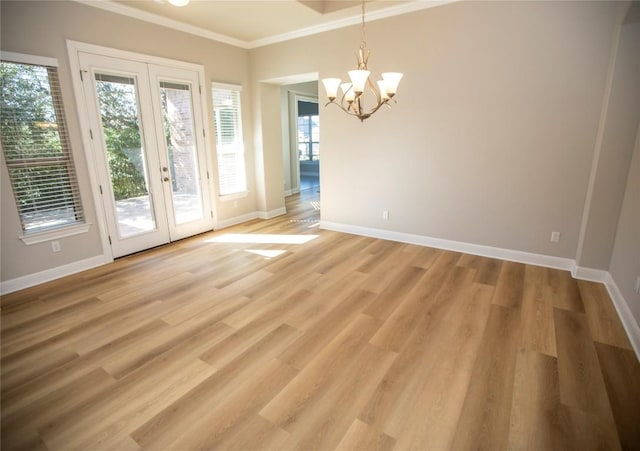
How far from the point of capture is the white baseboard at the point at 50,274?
3.40 metres

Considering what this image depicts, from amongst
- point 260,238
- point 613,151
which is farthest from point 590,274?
point 260,238

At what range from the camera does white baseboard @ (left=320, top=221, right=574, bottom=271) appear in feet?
12.5

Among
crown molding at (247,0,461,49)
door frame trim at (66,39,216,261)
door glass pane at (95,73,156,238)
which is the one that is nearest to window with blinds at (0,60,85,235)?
door frame trim at (66,39,216,261)

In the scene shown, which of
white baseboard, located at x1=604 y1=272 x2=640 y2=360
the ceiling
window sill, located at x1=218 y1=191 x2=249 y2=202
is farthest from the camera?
window sill, located at x1=218 y1=191 x2=249 y2=202

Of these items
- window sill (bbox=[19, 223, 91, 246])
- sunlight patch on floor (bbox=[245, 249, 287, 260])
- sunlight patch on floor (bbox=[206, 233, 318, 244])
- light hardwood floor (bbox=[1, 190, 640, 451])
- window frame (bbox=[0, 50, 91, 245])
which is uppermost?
window frame (bbox=[0, 50, 91, 245])

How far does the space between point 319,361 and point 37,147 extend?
11.9 ft

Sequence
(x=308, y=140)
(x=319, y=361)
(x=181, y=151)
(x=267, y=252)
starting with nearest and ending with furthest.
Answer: (x=319, y=361), (x=267, y=252), (x=181, y=151), (x=308, y=140)

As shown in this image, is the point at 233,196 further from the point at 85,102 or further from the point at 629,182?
the point at 629,182

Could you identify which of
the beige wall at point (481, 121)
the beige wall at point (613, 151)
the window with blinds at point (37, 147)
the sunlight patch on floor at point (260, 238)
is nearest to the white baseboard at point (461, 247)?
the beige wall at point (481, 121)

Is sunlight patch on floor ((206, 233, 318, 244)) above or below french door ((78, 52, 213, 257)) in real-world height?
below

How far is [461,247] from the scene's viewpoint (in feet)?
14.3

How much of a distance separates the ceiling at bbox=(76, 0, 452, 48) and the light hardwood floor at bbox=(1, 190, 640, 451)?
10.4 feet

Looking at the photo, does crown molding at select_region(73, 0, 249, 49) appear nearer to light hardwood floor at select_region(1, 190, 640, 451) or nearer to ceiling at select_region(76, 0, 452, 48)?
ceiling at select_region(76, 0, 452, 48)

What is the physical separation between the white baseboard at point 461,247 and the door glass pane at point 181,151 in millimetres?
2159
